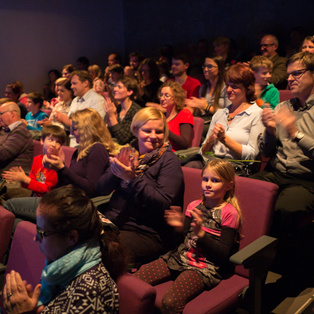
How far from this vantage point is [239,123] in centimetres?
262

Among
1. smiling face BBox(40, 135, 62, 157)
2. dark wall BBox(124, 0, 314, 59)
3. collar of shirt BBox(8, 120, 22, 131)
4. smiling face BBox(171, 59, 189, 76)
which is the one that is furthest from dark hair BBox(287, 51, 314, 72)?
dark wall BBox(124, 0, 314, 59)

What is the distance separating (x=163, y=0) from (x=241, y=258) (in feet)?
22.1

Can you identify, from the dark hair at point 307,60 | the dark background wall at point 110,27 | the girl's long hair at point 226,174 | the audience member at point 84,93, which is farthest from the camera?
the dark background wall at point 110,27

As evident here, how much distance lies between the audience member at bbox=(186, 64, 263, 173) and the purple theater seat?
1.68 ft

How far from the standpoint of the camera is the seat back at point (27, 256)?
156cm

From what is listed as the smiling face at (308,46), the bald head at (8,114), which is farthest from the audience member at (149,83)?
the smiling face at (308,46)

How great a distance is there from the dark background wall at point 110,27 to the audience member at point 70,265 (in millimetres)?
5342

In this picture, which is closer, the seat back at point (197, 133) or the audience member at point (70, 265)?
the audience member at point (70, 265)

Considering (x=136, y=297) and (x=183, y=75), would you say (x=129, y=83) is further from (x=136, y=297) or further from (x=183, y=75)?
(x=136, y=297)

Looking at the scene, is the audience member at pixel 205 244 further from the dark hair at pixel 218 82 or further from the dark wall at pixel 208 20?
the dark wall at pixel 208 20

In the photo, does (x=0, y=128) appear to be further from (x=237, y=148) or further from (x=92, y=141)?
(x=237, y=148)

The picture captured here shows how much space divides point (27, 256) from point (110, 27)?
24.1ft

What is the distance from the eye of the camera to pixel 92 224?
1349mm

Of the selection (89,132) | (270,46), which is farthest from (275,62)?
(89,132)
